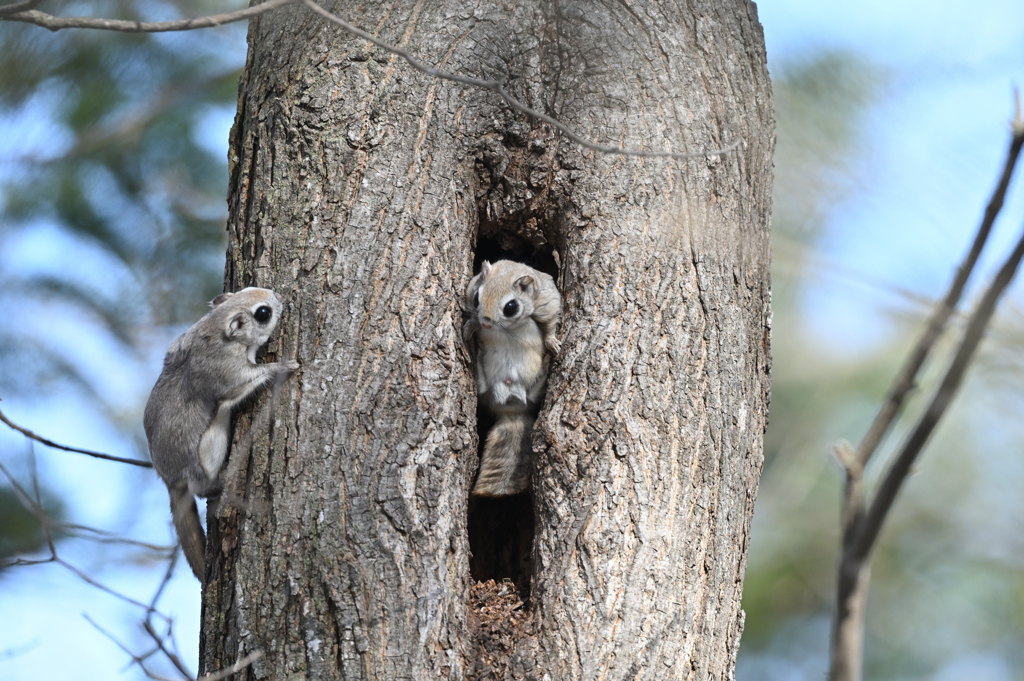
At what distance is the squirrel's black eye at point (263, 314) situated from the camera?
10.2 ft

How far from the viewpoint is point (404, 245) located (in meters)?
3.06

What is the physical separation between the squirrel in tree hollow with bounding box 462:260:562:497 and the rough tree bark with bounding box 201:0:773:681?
0.50 feet

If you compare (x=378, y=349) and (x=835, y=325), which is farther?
(x=835, y=325)

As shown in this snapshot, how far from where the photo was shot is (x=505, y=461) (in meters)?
3.35

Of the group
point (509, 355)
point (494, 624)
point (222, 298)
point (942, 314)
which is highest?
point (222, 298)

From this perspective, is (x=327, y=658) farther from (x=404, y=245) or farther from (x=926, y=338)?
(x=926, y=338)

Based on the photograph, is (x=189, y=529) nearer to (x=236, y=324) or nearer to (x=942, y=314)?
(x=236, y=324)

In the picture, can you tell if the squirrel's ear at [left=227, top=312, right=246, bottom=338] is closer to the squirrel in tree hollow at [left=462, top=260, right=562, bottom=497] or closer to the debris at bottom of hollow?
the squirrel in tree hollow at [left=462, top=260, right=562, bottom=497]

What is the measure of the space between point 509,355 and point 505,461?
0.43m

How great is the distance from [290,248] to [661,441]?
1.53 meters

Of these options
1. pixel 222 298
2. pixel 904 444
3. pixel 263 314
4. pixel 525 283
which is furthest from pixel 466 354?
pixel 904 444

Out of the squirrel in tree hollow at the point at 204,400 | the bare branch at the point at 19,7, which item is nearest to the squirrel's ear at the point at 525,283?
the squirrel in tree hollow at the point at 204,400

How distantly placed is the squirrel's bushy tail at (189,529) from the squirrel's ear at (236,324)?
0.65 meters

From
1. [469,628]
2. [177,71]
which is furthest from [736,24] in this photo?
[177,71]
